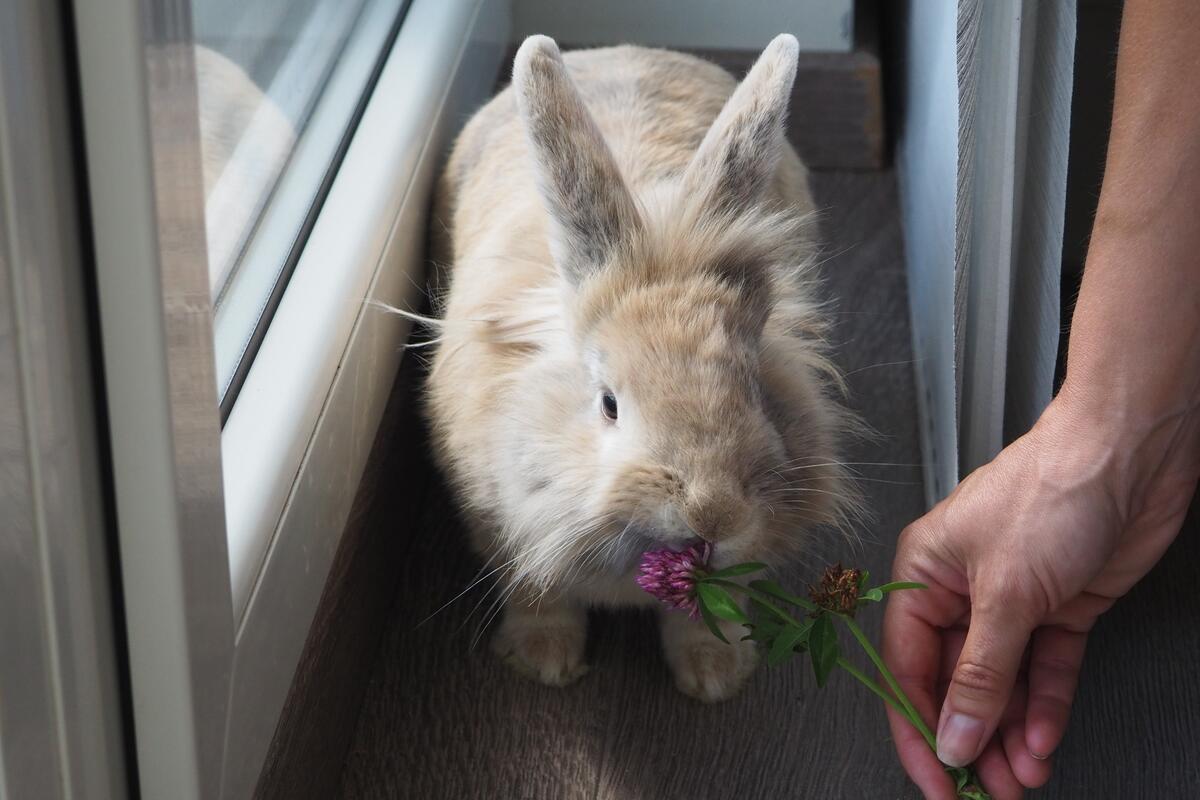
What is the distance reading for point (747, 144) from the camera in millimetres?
1130

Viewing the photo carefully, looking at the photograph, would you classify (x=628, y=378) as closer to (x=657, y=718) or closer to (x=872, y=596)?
(x=872, y=596)

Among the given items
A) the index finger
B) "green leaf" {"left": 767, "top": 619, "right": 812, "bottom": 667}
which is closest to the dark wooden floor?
the index finger

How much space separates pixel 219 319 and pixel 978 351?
2.34 ft

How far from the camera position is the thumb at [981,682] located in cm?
100

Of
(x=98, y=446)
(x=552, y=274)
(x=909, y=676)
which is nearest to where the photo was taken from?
(x=98, y=446)

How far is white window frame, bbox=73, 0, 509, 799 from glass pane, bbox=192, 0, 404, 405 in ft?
0.09

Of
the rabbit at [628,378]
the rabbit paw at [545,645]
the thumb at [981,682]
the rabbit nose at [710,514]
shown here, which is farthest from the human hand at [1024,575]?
the rabbit paw at [545,645]

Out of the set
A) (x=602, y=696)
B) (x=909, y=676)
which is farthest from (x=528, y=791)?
(x=909, y=676)

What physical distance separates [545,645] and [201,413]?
25.1 inches

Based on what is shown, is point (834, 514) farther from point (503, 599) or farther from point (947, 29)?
point (947, 29)

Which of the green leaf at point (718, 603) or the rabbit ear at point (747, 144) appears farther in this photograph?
the rabbit ear at point (747, 144)

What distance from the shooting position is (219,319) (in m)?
1.01

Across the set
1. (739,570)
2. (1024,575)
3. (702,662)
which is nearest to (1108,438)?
(1024,575)

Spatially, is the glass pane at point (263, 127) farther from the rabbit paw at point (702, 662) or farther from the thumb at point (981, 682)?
the thumb at point (981, 682)
